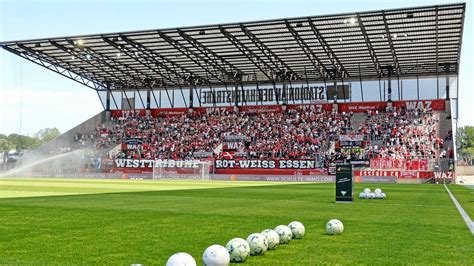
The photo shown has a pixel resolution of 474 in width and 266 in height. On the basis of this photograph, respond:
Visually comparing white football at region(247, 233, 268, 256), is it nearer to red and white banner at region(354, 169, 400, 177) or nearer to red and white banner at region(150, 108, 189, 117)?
red and white banner at region(354, 169, 400, 177)

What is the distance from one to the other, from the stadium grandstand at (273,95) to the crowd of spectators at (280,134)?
17cm

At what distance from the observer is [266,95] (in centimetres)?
7038

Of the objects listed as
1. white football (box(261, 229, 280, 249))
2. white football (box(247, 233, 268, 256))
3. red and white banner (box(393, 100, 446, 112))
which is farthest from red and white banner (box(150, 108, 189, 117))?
white football (box(247, 233, 268, 256))

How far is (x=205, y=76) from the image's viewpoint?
69.8m

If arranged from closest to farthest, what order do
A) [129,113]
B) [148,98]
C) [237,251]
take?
[237,251] → [129,113] → [148,98]

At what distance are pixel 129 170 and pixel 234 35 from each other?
21.3 m

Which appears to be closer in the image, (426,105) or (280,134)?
(426,105)

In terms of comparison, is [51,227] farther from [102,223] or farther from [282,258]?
[282,258]

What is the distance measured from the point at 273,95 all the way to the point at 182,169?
17520 millimetres

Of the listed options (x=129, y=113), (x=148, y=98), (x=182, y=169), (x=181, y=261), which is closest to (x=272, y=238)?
(x=181, y=261)

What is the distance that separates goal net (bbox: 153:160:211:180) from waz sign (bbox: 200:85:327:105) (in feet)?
46.8

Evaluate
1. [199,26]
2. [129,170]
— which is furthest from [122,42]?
[129,170]

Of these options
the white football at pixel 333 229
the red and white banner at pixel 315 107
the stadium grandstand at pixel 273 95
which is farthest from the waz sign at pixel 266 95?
the white football at pixel 333 229

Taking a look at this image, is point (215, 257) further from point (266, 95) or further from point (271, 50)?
point (266, 95)
